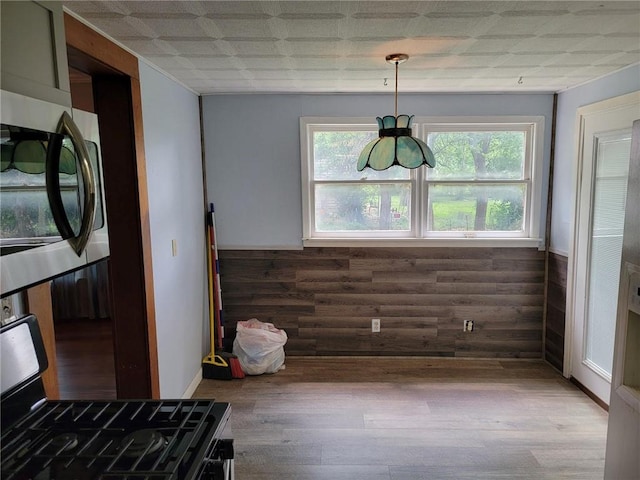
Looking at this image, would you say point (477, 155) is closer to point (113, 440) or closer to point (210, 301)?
point (210, 301)

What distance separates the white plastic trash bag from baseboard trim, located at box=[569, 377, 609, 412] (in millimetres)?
2395

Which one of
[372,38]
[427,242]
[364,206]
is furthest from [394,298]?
[372,38]

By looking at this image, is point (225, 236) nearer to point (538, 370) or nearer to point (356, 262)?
point (356, 262)

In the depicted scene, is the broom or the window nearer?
the broom

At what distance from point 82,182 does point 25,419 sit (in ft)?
2.66

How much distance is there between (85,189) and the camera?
3.54 feet

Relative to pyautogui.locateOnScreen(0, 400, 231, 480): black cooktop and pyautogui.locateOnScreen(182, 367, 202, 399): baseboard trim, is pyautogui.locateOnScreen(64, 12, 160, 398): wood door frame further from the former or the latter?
pyautogui.locateOnScreen(0, 400, 231, 480): black cooktop

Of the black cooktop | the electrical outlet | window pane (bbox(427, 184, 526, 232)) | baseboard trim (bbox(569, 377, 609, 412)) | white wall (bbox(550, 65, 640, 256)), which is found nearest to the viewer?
the black cooktop

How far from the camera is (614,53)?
2.42 meters

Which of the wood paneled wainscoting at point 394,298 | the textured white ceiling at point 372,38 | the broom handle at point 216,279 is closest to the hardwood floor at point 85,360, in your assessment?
the broom handle at point 216,279

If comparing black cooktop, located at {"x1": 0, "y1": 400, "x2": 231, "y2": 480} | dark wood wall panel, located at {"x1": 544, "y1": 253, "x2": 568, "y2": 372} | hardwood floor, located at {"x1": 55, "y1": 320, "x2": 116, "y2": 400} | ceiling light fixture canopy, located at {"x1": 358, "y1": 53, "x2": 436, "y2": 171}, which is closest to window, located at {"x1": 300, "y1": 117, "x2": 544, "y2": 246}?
dark wood wall panel, located at {"x1": 544, "y1": 253, "x2": 568, "y2": 372}

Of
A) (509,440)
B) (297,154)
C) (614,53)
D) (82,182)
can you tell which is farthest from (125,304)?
(614,53)

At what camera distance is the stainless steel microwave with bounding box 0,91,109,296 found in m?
0.88

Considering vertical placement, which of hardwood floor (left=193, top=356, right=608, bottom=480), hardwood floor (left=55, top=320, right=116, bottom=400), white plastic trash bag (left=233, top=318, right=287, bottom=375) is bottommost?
hardwood floor (left=193, top=356, right=608, bottom=480)
